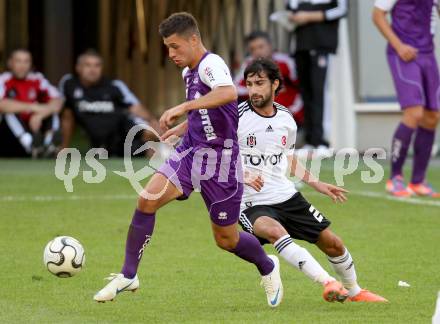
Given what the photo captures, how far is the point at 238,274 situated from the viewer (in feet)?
28.2

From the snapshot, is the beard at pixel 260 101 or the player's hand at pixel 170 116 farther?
the beard at pixel 260 101

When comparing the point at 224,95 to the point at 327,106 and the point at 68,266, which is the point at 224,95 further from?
the point at 327,106

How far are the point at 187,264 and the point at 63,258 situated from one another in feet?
5.11

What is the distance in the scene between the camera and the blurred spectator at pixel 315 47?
1619cm

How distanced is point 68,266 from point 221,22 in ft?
41.7

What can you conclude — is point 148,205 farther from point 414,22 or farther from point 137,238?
point 414,22

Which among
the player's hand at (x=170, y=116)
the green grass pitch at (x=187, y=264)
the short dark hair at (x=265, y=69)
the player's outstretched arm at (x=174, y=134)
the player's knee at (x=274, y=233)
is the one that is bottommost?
the green grass pitch at (x=187, y=264)

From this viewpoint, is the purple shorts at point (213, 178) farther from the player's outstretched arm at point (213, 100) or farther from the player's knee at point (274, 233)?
the player's outstretched arm at point (213, 100)

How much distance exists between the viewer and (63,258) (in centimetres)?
762

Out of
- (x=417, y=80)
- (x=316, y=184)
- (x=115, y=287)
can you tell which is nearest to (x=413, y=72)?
(x=417, y=80)

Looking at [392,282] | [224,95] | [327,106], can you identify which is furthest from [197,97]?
[327,106]

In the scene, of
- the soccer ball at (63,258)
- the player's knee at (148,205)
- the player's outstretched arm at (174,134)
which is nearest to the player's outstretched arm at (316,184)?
the player's outstretched arm at (174,134)

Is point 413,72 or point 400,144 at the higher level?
point 413,72

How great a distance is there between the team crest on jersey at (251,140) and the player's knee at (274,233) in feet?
2.09
